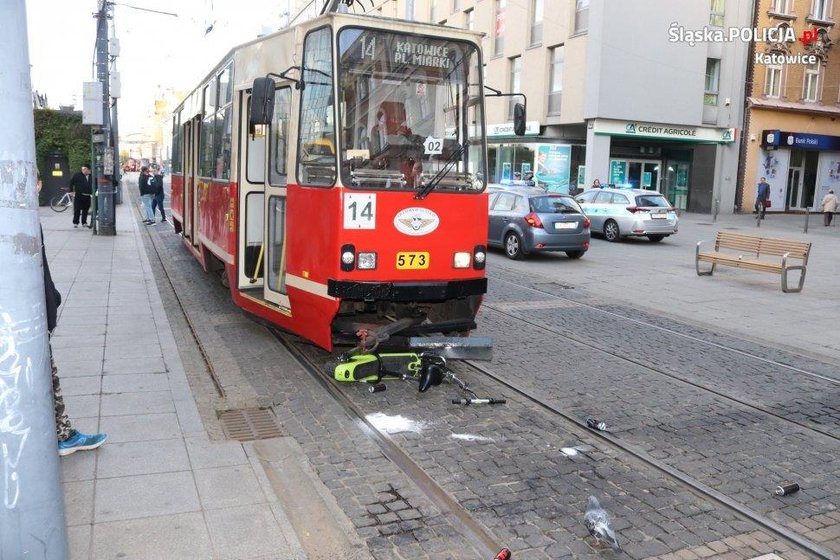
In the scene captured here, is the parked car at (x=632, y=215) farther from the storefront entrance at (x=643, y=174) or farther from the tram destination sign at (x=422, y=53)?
the tram destination sign at (x=422, y=53)

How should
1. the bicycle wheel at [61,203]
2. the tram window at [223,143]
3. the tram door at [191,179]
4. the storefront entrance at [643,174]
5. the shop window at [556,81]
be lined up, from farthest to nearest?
Result: 1. the storefront entrance at [643,174]
2. the shop window at [556,81]
3. the bicycle wheel at [61,203]
4. the tram door at [191,179]
5. the tram window at [223,143]

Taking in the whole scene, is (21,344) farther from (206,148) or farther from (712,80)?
(712,80)

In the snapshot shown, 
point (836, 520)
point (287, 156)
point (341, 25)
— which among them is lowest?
point (836, 520)

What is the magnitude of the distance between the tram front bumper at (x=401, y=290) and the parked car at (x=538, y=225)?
10.1 meters

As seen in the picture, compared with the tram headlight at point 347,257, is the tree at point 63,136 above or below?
above

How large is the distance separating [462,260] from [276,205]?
7.06 feet

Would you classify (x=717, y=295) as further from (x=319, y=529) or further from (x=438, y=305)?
(x=319, y=529)

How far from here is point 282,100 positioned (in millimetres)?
7758

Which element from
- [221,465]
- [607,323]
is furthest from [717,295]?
[221,465]

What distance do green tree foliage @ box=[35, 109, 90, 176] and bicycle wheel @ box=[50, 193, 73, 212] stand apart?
1.88m

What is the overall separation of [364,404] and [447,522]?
217 centimetres

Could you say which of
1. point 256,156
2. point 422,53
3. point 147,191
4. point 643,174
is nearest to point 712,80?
point 643,174

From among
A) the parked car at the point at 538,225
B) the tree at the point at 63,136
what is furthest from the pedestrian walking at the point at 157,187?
the parked car at the point at 538,225

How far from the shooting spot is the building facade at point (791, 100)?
3503cm
